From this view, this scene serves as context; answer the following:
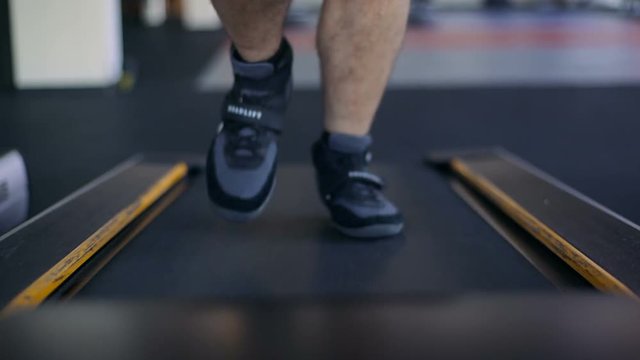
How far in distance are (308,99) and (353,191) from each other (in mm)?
2037

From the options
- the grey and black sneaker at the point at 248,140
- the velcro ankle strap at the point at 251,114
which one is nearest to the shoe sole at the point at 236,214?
the grey and black sneaker at the point at 248,140

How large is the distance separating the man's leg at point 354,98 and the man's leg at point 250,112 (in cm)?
8

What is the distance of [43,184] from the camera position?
1767 millimetres

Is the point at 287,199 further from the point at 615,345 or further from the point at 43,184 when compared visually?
the point at 615,345

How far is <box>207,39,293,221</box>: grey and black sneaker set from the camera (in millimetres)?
1183

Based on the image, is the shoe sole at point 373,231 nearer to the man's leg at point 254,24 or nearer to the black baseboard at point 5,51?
the man's leg at point 254,24

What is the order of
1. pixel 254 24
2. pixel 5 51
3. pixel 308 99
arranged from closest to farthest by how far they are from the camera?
pixel 254 24 < pixel 308 99 < pixel 5 51

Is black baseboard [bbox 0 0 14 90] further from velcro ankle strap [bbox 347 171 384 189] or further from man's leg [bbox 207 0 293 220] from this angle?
velcro ankle strap [bbox 347 171 384 189]

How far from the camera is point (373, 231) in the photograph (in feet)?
4.02

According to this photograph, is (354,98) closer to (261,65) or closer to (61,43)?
(261,65)

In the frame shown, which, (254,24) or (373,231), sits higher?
(254,24)

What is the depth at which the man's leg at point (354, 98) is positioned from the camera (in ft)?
3.87

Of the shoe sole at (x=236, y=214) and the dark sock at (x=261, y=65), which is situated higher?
the dark sock at (x=261, y=65)

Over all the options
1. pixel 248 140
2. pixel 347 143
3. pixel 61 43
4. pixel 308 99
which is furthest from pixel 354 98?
pixel 61 43
